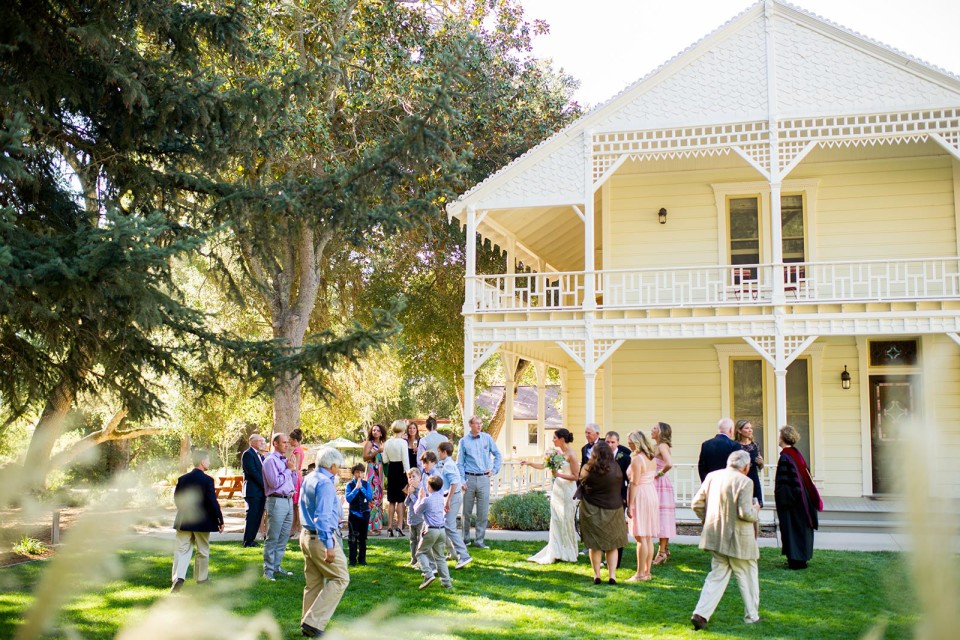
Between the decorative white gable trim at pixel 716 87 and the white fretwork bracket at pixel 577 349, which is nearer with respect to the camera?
the decorative white gable trim at pixel 716 87

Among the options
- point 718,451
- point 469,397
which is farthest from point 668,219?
point 718,451

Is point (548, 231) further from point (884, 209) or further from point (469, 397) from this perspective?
point (884, 209)

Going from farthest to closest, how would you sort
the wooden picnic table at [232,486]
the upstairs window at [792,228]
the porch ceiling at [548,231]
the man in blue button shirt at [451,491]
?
the wooden picnic table at [232,486] < the porch ceiling at [548,231] < the upstairs window at [792,228] < the man in blue button shirt at [451,491]

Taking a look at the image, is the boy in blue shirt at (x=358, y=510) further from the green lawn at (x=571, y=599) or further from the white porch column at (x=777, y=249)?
the white porch column at (x=777, y=249)

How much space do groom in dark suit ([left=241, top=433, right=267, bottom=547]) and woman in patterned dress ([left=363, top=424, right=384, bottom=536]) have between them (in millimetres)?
2234

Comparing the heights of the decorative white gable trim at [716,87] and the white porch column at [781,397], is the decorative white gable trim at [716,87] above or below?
above

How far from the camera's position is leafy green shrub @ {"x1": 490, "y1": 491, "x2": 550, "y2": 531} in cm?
1528

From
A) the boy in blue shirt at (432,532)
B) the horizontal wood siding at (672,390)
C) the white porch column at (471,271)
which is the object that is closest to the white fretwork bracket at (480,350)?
the white porch column at (471,271)

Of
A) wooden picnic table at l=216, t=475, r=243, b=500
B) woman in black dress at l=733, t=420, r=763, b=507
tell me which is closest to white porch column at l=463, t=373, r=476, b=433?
woman in black dress at l=733, t=420, r=763, b=507

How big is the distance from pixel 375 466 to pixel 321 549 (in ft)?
22.6

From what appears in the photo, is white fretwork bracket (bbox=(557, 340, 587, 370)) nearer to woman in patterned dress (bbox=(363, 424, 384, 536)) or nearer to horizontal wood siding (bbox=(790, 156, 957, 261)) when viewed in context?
woman in patterned dress (bbox=(363, 424, 384, 536))

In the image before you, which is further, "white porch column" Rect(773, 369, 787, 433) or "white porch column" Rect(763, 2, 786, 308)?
"white porch column" Rect(763, 2, 786, 308)

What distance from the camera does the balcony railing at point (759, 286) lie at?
1611cm

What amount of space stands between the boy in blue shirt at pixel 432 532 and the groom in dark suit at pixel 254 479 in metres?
2.44
